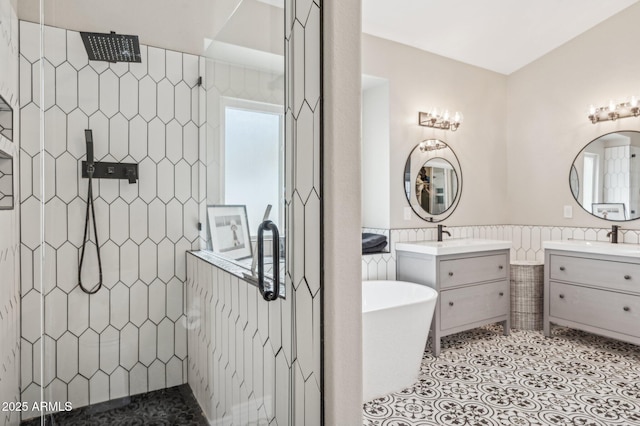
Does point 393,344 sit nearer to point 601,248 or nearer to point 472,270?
point 472,270

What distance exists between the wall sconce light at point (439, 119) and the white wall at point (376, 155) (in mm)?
407

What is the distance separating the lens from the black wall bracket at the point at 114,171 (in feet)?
5.31

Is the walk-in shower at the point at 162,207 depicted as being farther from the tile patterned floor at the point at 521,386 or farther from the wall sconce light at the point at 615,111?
the wall sconce light at the point at 615,111

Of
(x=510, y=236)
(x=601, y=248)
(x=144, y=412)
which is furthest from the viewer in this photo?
(x=510, y=236)

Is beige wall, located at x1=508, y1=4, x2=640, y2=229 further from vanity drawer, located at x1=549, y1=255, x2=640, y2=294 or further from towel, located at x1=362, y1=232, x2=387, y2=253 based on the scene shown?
towel, located at x1=362, y1=232, x2=387, y2=253

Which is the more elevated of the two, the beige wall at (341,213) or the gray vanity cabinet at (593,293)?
the beige wall at (341,213)

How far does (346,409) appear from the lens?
1165 mm

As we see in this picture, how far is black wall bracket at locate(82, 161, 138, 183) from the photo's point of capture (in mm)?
1619

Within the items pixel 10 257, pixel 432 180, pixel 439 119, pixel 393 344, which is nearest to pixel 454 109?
pixel 439 119

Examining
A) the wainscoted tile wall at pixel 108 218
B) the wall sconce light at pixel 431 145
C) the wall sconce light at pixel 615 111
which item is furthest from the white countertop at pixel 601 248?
the wainscoted tile wall at pixel 108 218

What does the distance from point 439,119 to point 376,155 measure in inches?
29.1

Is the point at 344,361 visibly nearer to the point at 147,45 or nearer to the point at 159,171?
the point at 159,171

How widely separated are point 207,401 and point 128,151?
3.70 feet

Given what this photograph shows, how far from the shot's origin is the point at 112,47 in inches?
65.4
